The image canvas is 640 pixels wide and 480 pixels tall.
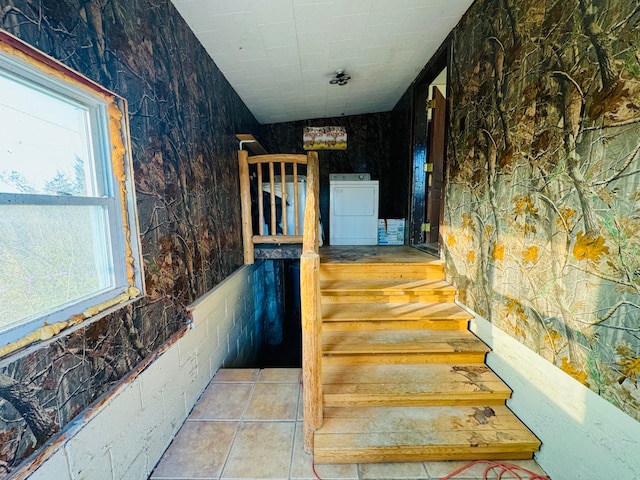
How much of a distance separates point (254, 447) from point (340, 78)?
3587 mm

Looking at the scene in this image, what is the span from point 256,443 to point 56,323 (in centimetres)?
126

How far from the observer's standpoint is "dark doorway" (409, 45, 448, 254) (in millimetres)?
3277

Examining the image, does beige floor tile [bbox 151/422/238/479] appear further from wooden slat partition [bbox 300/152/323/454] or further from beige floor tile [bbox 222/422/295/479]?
wooden slat partition [bbox 300/152/323/454]

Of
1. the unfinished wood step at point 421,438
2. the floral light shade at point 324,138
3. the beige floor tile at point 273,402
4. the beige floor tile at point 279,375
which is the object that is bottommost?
the beige floor tile at point 273,402

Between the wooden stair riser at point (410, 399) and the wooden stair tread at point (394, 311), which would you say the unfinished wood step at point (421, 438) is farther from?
the wooden stair tread at point (394, 311)

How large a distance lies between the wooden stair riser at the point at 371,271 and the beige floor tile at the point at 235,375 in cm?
105

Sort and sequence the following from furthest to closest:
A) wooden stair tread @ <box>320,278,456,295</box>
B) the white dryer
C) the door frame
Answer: the white dryer → the door frame → wooden stair tread @ <box>320,278,456,295</box>

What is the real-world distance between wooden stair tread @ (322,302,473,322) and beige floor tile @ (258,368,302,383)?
0.57m

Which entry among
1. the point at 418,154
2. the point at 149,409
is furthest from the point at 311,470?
the point at 418,154

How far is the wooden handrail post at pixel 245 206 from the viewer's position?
298 centimetres

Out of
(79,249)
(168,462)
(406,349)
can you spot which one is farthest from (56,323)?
(406,349)

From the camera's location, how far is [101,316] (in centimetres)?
111

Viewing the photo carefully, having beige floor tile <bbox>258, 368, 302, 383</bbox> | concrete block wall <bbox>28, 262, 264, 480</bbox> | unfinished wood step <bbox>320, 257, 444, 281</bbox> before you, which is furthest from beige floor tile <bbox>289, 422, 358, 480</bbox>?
unfinished wood step <bbox>320, 257, 444, 281</bbox>

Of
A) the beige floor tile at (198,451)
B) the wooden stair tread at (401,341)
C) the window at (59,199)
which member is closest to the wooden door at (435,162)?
the wooden stair tread at (401,341)
